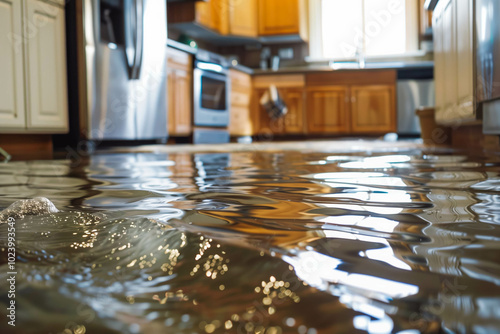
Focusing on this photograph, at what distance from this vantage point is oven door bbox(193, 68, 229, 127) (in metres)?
4.83

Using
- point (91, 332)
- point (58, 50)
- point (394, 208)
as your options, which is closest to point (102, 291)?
point (91, 332)

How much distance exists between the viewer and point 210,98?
5105 millimetres

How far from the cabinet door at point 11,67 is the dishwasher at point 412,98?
4.45 m

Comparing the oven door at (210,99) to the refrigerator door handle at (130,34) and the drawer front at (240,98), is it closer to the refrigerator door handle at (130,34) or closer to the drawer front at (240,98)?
the drawer front at (240,98)

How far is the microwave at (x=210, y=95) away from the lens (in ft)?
15.8

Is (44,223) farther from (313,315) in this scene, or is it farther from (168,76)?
(168,76)

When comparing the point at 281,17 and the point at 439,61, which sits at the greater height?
the point at 281,17

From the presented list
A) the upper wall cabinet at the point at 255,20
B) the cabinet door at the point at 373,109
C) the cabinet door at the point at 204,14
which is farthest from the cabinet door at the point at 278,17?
the cabinet door at the point at 373,109

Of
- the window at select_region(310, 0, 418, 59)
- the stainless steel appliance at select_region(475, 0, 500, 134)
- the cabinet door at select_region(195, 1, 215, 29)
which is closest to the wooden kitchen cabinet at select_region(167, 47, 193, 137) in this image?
the cabinet door at select_region(195, 1, 215, 29)

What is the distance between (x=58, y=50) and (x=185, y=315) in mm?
3176

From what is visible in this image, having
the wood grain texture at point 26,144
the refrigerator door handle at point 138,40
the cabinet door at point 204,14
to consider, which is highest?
the cabinet door at point 204,14

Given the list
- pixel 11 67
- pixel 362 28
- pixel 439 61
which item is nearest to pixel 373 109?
pixel 362 28

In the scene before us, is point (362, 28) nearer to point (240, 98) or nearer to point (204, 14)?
point (240, 98)

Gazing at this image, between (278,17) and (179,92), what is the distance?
2.51m
